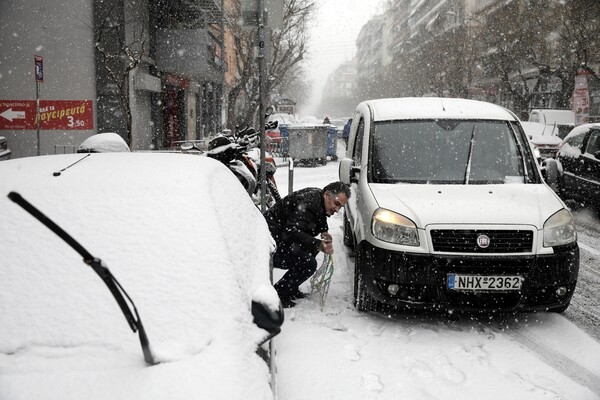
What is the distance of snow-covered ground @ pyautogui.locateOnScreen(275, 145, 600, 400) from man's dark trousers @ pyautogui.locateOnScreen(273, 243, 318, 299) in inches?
8.5

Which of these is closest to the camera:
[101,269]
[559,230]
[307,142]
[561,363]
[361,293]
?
Answer: [101,269]

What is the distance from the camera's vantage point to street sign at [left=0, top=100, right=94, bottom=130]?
15.3m

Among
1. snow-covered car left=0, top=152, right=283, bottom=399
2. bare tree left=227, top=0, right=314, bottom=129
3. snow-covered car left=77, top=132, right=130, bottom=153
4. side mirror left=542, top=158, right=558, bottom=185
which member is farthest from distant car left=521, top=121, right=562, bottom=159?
snow-covered car left=0, top=152, right=283, bottom=399

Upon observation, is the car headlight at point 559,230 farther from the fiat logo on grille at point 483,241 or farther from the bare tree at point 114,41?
the bare tree at point 114,41

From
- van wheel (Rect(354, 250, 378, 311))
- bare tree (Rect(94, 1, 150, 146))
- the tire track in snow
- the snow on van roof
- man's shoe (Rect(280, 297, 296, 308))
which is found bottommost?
the tire track in snow

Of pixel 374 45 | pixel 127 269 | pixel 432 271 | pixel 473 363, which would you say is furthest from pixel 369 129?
pixel 374 45

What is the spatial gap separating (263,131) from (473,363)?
14.5 feet

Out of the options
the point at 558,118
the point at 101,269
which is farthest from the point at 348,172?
the point at 558,118

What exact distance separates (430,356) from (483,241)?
943mm

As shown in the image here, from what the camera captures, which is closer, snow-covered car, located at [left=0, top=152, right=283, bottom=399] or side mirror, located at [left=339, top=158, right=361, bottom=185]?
snow-covered car, located at [left=0, top=152, right=283, bottom=399]

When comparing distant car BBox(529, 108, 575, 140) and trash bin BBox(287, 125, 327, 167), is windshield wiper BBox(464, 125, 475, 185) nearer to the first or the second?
trash bin BBox(287, 125, 327, 167)

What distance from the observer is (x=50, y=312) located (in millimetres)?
2143

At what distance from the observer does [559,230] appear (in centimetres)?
439

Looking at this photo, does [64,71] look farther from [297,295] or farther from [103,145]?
[297,295]
